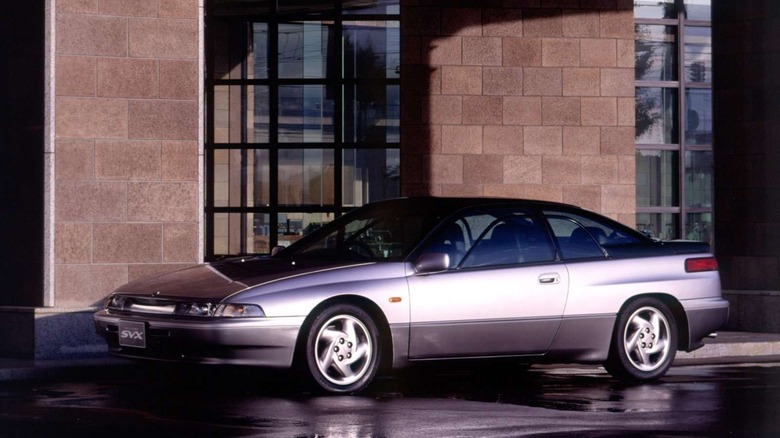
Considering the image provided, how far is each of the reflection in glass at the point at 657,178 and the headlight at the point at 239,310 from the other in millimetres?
9971

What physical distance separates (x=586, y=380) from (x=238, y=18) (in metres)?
7.61

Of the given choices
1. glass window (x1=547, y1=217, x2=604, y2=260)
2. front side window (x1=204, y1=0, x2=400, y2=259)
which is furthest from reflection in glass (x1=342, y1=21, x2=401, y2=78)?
glass window (x1=547, y1=217, x2=604, y2=260)

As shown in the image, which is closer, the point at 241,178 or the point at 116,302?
the point at 116,302

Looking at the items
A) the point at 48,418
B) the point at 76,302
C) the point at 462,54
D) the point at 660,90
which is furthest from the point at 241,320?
the point at 660,90

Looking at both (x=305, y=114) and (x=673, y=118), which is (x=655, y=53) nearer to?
(x=673, y=118)

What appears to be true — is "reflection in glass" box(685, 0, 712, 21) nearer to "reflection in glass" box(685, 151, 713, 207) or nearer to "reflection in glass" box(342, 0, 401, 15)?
"reflection in glass" box(685, 151, 713, 207)

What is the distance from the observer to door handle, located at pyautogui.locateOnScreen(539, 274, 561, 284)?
9.84 meters

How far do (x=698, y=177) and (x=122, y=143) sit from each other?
8.63 m

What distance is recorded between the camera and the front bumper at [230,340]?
28.2ft

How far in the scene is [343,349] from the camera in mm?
8938

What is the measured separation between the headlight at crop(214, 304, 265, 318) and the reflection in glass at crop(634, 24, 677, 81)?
10262 mm

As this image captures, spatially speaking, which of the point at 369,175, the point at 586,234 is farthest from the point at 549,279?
the point at 369,175

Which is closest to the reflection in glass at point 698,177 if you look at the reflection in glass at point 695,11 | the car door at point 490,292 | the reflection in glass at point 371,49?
the reflection in glass at point 695,11

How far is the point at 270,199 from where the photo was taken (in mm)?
16125
